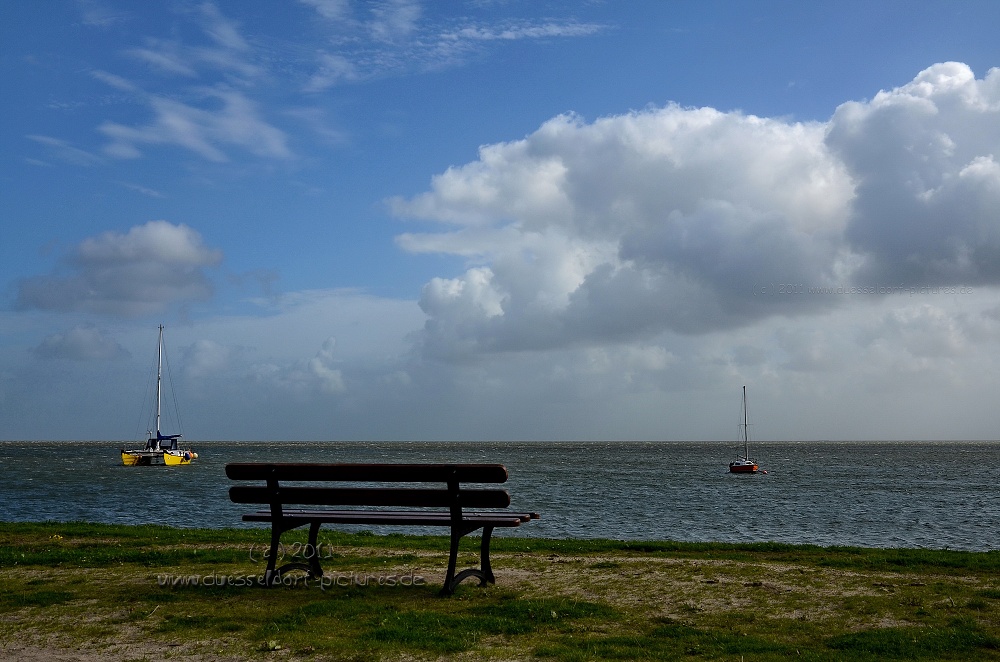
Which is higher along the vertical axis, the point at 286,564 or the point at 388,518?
the point at 388,518

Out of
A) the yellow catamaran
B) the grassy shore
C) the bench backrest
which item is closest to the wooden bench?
the bench backrest

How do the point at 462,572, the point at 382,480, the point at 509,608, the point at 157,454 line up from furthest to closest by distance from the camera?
the point at 157,454
the point at 462,572
the point at 382,480
the point at 509,608

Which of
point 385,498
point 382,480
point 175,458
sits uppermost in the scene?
point 382,480

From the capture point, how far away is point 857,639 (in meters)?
7.35

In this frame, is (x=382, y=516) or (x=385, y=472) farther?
(x=382, y=516)

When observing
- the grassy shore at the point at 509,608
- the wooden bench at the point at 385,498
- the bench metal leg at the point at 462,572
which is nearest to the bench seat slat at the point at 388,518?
the wooden bench at the point at 385,498

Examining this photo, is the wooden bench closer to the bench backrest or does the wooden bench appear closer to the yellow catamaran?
the bench backrest

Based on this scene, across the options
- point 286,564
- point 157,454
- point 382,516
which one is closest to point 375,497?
point 382,516

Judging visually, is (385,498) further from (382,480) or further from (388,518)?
(382,480)

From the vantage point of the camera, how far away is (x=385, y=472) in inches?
362

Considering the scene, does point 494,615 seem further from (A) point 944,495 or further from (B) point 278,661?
(A) point 944,495

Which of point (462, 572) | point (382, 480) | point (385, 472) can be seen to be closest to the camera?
point (382, 480)

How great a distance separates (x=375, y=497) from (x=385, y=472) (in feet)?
1.76

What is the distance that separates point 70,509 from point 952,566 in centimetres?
3405
